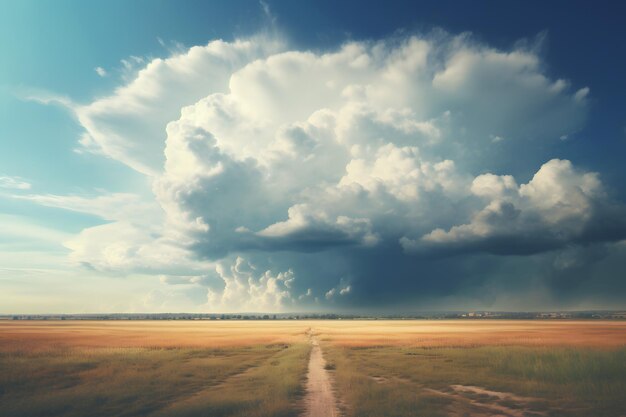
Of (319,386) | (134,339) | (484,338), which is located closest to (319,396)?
(319,386)

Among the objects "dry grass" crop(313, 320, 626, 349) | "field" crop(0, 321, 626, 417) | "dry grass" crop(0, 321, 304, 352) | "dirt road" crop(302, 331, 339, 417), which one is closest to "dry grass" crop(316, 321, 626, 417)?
"field" crop(0, 321, 626, 417)

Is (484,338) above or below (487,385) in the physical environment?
above

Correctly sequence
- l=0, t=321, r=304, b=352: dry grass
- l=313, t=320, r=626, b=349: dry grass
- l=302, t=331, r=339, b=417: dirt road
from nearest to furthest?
l=302, t=331, r=339, b=417: dirt road → l=313, t=320, r=626, b=349: dry grass → l=0, t=321, r=304, b=352: dry grass

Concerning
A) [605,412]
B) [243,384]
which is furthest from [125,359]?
[605,412]

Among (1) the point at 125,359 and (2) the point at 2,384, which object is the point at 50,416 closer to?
(2) the point at 2,384

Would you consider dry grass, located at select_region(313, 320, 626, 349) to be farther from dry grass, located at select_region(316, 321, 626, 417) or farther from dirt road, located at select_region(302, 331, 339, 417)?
dirt road, located at select_region(302, 331, 339, 417)

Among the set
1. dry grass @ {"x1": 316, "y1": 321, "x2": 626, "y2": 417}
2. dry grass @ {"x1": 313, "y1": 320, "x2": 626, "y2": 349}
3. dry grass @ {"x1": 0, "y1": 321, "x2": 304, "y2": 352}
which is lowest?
dry grass @ {"x1": 316, "y1": 321, "x2": 626, "y2": 417}

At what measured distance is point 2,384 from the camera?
27234 millimetres

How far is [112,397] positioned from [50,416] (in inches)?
158

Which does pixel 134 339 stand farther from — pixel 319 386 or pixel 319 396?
pixel 319 396

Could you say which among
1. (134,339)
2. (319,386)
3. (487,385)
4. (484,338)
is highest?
(134,339)

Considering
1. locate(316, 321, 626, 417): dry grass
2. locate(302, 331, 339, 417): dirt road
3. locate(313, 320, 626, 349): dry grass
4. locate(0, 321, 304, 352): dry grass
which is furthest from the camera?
locate(0, 321, 304, 352): dry grass

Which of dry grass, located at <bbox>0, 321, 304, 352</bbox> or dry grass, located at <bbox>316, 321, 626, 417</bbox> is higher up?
dry grass, located at <bbox>0, 321, 304, 352</bbox>

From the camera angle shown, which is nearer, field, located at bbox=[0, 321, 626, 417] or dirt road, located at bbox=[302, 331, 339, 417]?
dirt road, located at bbox=[302, 331, 339, 417]
